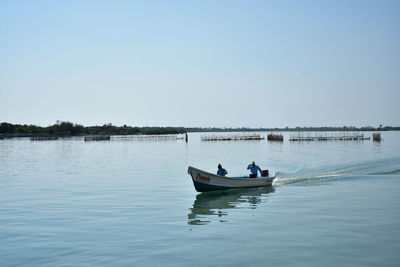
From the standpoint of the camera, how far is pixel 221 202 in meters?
24.6

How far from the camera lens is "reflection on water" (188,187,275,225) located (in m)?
20.2

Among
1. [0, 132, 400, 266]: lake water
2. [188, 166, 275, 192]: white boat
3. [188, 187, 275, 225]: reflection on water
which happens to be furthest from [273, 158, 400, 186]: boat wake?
[188, 187, 275, 225]: reflection on water

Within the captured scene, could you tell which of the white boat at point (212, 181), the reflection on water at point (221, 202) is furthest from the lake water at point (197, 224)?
the white boat at point (212, 181)

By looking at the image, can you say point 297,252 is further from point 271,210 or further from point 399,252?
point 271,210

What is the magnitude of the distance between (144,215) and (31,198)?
9.40 m

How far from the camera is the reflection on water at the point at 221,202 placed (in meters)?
20.2

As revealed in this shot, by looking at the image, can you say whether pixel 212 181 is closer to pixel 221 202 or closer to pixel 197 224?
pixel 221 202

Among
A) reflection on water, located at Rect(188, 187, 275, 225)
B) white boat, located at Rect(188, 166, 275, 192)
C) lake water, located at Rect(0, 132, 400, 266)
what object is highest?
white boat, located at Rect(188, 166, 275, 192)

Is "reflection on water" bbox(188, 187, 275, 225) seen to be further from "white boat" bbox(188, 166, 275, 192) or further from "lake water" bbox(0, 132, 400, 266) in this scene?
"white boat" bbox(188, 166, 275, 192)

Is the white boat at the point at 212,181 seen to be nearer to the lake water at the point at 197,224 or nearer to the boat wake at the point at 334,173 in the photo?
the lake water at the point at 197,224

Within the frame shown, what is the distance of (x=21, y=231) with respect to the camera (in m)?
16.9

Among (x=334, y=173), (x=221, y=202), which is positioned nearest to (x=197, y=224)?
(x=221, y=202)

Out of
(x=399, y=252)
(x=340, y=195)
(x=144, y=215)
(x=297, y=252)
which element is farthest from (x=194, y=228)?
(x=340, y=195)

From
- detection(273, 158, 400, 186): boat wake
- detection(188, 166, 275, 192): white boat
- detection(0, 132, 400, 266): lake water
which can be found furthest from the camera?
detection(273, 158, 400, 186): boat wake
